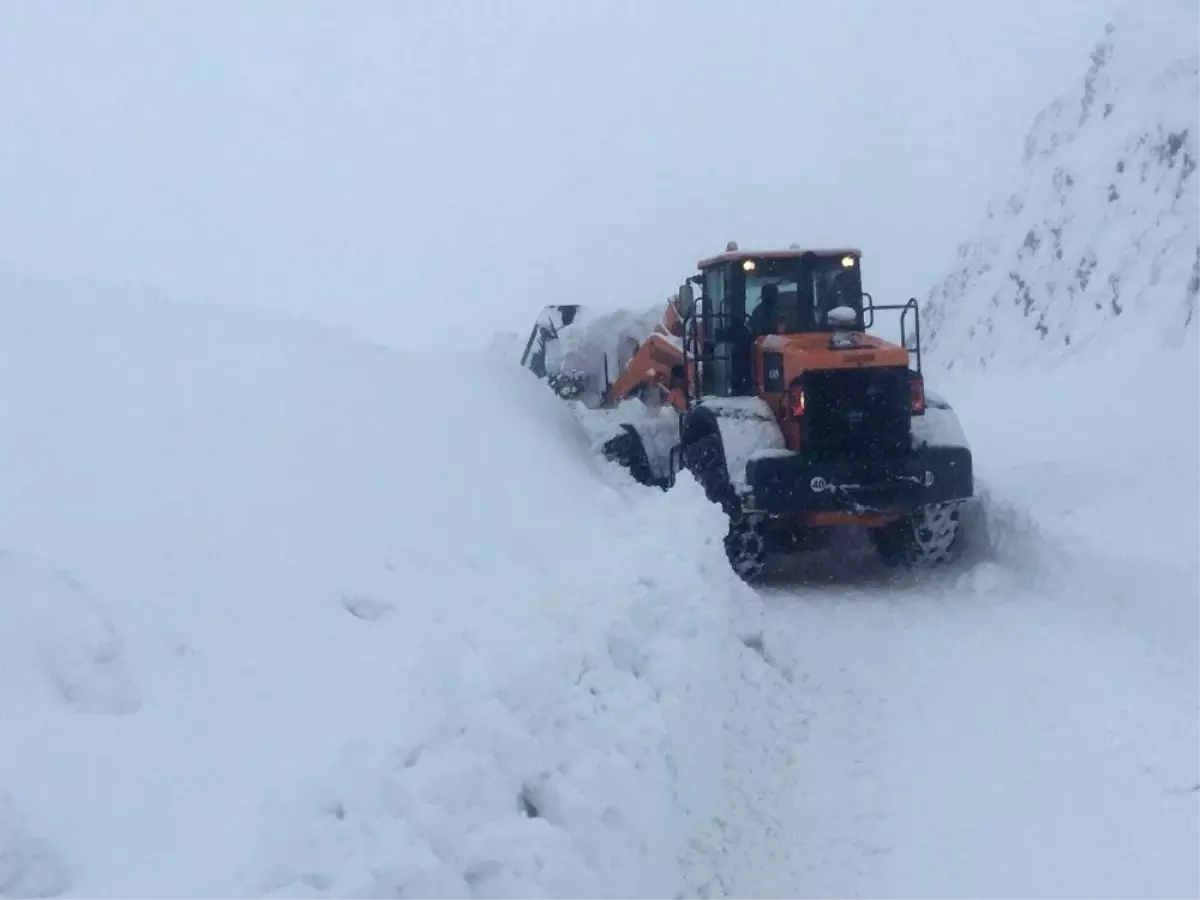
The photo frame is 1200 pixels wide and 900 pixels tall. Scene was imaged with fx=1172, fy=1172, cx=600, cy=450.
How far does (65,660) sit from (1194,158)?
66.7 ft

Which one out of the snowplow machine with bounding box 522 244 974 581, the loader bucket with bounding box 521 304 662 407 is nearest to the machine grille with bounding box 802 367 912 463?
the snowplow machine with bounding box 522 244 974 581

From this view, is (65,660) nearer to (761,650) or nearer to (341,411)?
(341,411)

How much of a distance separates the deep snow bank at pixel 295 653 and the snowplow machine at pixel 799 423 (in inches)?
79.4

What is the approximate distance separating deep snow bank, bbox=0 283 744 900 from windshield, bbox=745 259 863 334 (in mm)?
3375

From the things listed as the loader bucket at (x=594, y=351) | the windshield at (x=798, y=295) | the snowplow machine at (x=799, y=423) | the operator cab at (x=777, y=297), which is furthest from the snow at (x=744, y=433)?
the loader bucket at (x=594, y=351)

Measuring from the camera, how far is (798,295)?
992 cm

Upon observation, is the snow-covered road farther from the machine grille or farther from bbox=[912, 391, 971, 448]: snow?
the machine grille

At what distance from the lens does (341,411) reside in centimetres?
673

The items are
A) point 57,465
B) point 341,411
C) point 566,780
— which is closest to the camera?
point 566,780

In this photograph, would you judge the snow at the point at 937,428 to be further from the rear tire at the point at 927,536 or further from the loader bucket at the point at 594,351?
the loader bucket at the point at 594,351

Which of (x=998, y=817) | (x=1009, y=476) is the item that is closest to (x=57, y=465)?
(x=998, y=817)

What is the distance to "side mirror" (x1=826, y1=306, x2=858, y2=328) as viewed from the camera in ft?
31.3

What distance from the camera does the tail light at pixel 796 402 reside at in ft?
29.1

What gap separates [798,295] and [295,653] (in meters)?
6.83
